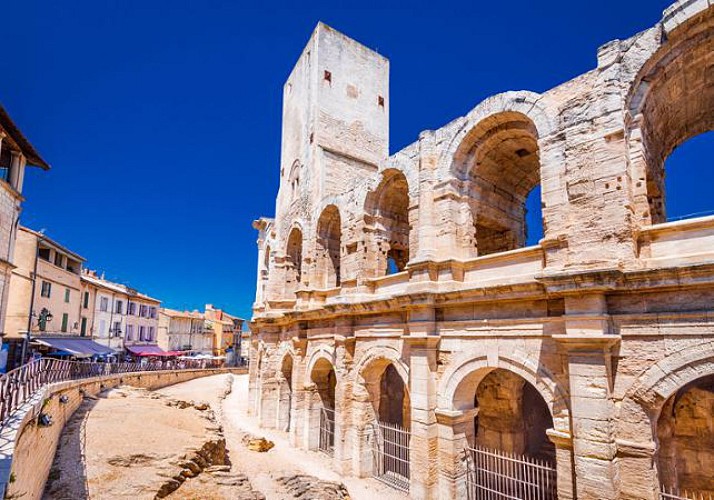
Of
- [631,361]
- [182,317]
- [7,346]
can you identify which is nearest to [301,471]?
[631,361]

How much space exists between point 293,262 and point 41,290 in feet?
52.0

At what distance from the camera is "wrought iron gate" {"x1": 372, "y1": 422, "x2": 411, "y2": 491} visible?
40.3 ft

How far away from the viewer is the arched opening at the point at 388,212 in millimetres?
13688

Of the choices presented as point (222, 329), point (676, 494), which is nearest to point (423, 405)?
point (676, 494)

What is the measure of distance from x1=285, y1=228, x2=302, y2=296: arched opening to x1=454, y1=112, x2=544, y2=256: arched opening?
9.29 m

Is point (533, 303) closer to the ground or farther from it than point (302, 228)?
closer to the ground

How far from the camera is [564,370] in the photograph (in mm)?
7871

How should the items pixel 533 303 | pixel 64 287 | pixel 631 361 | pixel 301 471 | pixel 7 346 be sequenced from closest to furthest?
pixel 631 361 < pixel 533 303 < pixel 301 471 < pixel 7 346 < pixel 64 287

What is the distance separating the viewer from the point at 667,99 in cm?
877

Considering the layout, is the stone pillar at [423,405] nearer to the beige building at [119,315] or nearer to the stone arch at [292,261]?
the stone arch at [292,261]

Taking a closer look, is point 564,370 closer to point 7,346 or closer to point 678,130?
point 678,130

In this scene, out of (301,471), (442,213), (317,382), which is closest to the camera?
(442,213)

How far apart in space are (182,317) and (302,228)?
125ft

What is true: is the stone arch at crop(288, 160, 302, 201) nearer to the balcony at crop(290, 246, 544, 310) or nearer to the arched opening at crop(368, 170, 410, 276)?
the arched opening at crop(368, 170, 410, 276)
